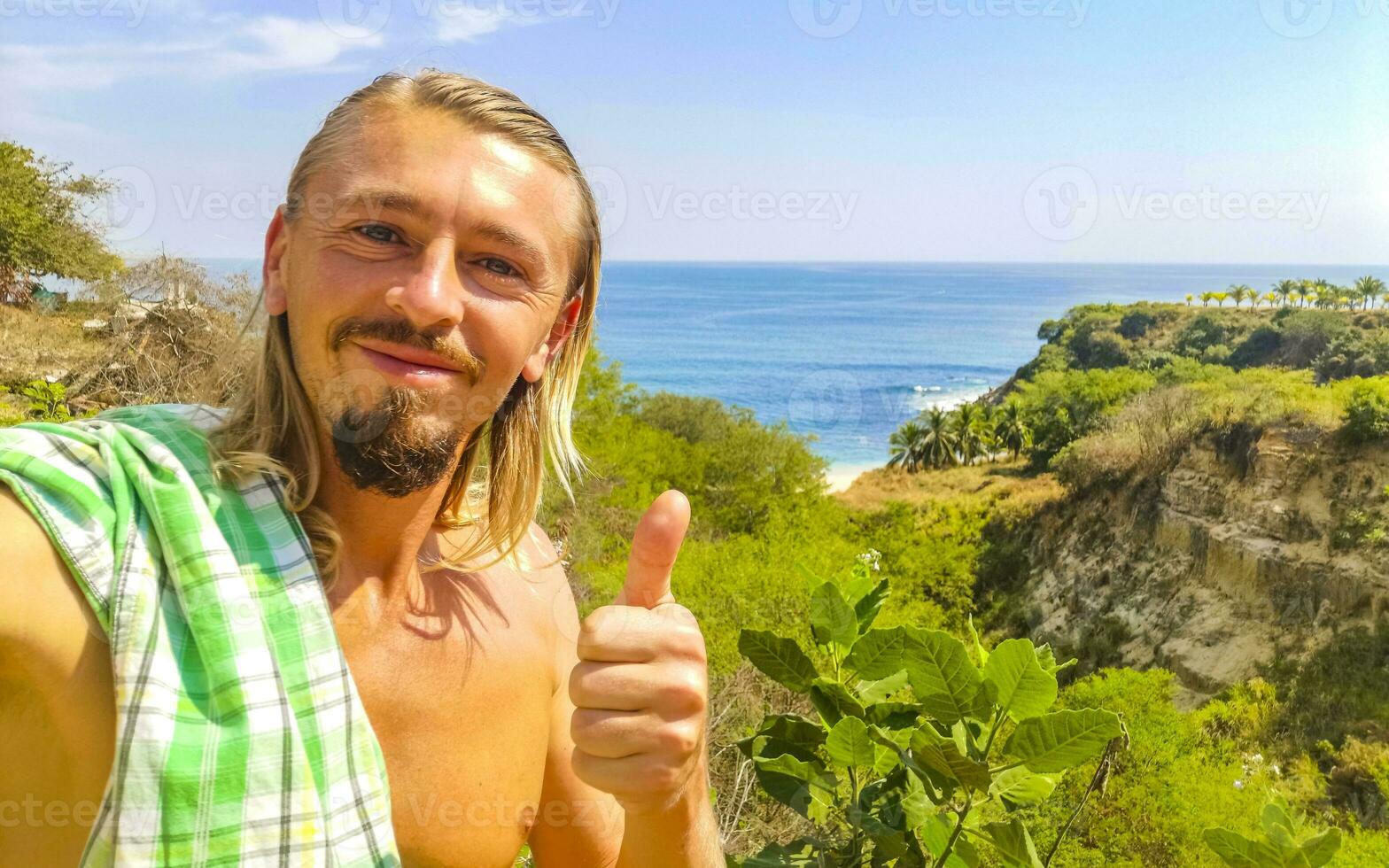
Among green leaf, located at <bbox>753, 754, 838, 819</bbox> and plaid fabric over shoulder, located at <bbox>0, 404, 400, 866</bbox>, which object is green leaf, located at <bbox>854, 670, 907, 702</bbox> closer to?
green leaf, located at <bbox>753, 754, 838, 819</bbox>

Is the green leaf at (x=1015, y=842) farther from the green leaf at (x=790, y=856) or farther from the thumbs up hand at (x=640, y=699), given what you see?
the thumbs up hand at (x=640, y=699)

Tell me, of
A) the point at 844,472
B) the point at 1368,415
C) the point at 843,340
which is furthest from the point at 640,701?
the point at 843,340

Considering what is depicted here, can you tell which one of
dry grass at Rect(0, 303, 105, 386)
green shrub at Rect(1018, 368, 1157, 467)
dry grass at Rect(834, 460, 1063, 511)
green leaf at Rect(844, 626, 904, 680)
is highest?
green leaf at Rect(844, 626, 904, 680)

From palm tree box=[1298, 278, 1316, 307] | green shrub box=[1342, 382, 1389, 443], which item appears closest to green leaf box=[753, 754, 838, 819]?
green shrub box=[1342, 382, 1389, 443]

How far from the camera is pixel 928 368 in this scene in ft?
310

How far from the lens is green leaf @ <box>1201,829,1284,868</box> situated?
103cm

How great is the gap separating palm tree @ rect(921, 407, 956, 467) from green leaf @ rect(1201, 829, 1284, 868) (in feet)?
143

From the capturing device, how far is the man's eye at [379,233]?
151cm

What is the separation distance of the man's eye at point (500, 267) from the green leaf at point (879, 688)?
0.91 meters

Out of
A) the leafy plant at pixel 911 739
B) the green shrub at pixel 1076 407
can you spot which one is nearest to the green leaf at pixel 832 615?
the leafy plant at pixel 911 739

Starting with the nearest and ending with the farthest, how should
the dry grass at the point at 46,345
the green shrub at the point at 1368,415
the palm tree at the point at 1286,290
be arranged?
1. the dry grass at the point at 46,345
2. the green shrub at the point at 1368,415
3. the palm tree at the point at 1286,290

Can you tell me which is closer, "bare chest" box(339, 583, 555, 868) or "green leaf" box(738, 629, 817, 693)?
"green leaf" box(738, 629, 817, 693)

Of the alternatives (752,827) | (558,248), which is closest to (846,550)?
(752,827)

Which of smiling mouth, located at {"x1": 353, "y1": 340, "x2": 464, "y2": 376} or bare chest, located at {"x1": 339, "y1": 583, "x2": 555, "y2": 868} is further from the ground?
smiling mouth, located at {"x1": 353, "y1": 340, "x2": 464, "y2": 376}
